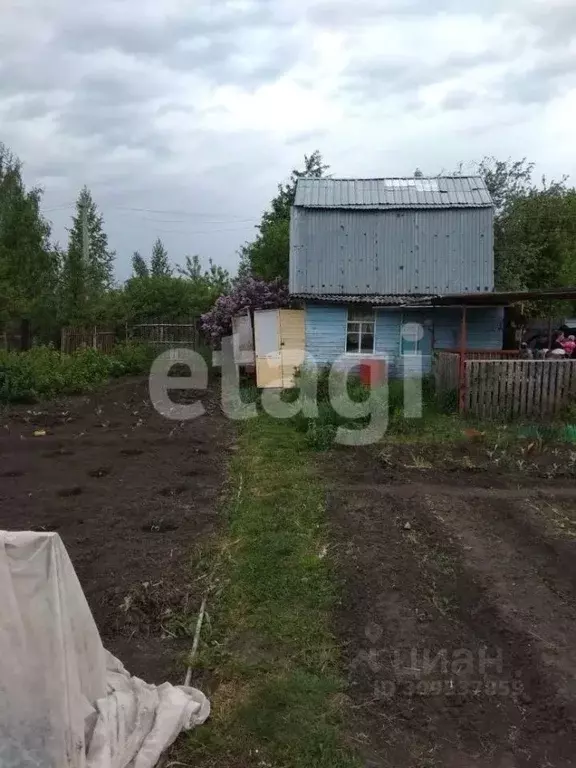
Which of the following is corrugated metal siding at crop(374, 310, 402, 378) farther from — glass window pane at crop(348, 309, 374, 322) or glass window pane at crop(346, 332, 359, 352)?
glass window pane at crop(346, 332, 359, 352)

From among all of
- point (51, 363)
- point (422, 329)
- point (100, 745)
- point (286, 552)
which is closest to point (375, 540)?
point (286, 552)

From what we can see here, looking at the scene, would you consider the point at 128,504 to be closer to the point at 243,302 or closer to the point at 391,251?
the point at 243,302

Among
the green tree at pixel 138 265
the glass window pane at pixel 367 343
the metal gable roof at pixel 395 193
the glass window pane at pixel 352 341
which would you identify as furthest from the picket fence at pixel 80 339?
the green tree at pixel 138 265

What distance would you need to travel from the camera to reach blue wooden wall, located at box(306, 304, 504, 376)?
50.4ft

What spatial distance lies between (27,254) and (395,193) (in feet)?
44.1

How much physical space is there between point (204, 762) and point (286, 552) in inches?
103

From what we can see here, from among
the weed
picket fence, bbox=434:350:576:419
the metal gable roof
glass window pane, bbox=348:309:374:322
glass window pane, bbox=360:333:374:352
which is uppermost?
the metal gable roof

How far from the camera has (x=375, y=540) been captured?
5.99 meters

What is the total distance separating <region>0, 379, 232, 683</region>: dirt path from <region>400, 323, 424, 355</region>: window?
16.5 feet

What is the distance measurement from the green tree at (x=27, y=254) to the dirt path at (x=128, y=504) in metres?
8.74

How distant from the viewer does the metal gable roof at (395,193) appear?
1648 cm

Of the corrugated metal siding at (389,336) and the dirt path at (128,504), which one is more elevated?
the corrugated metal siding at (389,336)

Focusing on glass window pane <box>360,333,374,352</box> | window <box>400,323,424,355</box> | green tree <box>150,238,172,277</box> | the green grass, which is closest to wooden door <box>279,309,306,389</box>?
glass window pane <box>360,333,374,352</box>

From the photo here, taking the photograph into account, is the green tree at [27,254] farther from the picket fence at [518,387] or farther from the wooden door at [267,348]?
the picket fence at [518,387]
